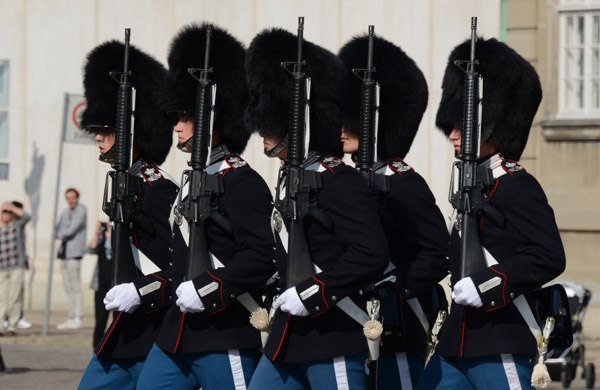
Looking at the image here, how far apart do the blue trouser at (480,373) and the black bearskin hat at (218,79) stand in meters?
1.46

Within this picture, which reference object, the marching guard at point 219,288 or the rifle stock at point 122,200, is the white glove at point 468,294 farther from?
the rifle stock at point 122,200

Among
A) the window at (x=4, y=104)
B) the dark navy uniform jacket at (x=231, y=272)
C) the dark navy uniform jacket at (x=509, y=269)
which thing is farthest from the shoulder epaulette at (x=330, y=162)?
the window at (x=4, y=104)

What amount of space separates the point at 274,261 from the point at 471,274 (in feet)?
2.65

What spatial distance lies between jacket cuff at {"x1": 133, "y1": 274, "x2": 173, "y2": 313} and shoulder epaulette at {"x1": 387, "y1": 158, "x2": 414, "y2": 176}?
116 centimetres

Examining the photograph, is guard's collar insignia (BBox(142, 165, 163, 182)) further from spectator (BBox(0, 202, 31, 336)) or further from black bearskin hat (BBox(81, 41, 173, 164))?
spectator (BBox(0, 202, 31, 336))

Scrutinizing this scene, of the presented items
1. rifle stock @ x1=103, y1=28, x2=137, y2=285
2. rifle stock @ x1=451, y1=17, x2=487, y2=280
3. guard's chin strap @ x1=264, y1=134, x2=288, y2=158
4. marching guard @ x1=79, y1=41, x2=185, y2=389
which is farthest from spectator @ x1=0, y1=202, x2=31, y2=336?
rifle stock @ x1=451, y1=17, x2=487, y2=280

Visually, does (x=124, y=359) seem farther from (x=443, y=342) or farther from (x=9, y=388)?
(x=9, y=388)

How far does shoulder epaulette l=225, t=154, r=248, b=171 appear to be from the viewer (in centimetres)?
636

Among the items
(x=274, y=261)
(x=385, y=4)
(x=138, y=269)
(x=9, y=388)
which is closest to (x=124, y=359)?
(x=138, y=269)

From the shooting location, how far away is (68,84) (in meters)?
17.5

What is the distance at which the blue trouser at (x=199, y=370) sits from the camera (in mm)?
6129

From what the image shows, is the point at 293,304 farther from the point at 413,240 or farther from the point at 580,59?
the point at 580,59

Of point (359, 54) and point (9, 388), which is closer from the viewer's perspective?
point (359, 54)

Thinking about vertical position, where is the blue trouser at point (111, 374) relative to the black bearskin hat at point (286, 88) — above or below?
below
